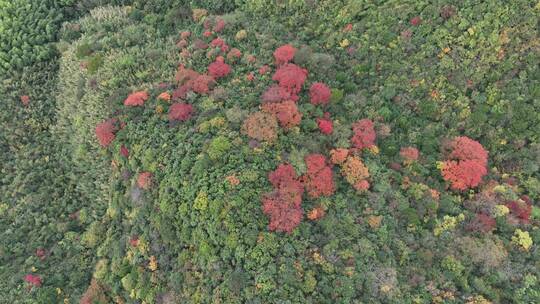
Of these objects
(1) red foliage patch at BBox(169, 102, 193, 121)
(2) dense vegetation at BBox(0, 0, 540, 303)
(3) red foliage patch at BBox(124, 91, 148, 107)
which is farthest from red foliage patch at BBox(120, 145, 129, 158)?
(1) red foliage patch at BBox(169, 102, 193, 121)

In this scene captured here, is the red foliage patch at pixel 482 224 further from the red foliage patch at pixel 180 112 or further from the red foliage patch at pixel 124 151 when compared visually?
the red foliage patch at pixel 124 151

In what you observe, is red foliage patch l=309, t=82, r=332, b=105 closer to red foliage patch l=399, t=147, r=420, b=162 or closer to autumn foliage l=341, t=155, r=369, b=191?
autumn foliage l=341, t=155, r=369, b=191

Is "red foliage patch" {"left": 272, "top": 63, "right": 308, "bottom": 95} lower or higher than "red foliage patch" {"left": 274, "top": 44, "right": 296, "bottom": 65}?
lower

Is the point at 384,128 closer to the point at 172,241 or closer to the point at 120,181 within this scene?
the point at 172,241

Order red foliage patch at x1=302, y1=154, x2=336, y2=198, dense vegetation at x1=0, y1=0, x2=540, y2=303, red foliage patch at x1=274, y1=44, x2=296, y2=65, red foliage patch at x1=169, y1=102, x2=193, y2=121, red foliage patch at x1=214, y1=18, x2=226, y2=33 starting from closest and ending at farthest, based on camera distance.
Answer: dense vegetation at x1=0, y1=0, x2=540, y2=303 → red foliage patch at x1=302, y1=154, x2=336, y2=198 → red foliage patch at x1=169, y1=102, x2=193, y2=121 → red foliage patch at x1=274, y1=44, x2=296, y2=65 → red foliage patch at x1=214, y1=18, x2=226, y2=33

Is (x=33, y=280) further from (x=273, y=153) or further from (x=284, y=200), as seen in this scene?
(x=273, y=153)

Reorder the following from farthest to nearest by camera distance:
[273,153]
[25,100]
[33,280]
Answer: [25,100]
[33,280]
[273,153]

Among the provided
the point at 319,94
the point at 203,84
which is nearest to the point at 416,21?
the point at 319,94
